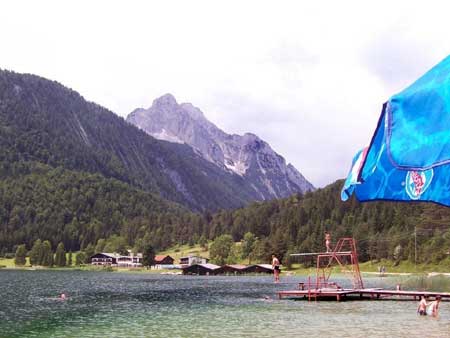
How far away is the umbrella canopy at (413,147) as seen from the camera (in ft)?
26.9

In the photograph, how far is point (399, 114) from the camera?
356 inches

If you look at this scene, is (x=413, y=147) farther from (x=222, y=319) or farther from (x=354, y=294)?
(x=354, y=294)

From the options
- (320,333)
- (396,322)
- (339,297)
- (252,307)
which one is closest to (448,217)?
(339,297)

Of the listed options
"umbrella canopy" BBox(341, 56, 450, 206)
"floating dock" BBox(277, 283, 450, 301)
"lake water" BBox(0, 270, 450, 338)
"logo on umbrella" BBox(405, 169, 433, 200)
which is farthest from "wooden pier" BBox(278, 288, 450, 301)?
"logo on umbrella" BBox(405, 169, 433, 200)

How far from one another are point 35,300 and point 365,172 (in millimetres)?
80856

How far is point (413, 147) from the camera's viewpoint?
865 cm

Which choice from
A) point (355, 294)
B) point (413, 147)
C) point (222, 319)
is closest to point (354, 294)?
point (355, 294)

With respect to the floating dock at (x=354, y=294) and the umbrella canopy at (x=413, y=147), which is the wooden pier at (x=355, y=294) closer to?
the floating dock at (x=354, y=294)

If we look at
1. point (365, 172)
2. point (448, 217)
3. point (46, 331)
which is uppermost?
point (448, 217)

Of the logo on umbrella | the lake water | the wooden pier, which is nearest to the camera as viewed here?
the logo on umbrella

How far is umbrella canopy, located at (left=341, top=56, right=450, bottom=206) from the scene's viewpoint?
8195 millimetres

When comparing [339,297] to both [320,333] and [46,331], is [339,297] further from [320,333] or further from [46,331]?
[46,331]

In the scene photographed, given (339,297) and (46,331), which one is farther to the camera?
(339,297)

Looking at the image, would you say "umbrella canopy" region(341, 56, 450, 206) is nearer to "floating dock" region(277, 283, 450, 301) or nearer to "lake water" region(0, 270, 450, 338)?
"lake water" region(0, 270, 450, 338)
